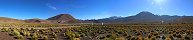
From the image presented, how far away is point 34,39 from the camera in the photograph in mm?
21938

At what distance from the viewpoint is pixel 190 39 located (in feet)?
74.0

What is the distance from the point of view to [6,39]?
2238cm

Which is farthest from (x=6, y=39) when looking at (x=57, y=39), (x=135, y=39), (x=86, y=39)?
(x=135, y=39)

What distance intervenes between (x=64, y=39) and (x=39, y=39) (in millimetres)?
2467

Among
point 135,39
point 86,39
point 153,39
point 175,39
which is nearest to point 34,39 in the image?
point 86,39

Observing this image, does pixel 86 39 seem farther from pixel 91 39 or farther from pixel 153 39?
pixel 153 39

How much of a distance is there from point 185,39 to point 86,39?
7.69 m

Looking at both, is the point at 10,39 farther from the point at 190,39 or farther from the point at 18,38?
the point at 190,39

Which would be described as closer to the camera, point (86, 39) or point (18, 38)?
point (18, 38)

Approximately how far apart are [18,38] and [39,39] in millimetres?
1581

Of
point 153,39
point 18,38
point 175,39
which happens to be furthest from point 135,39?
point 18,38

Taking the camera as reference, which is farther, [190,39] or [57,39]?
[57,39]

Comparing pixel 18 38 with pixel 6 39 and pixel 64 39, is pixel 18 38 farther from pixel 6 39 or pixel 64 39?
pixel 64 39

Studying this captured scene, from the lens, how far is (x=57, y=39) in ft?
80.2
